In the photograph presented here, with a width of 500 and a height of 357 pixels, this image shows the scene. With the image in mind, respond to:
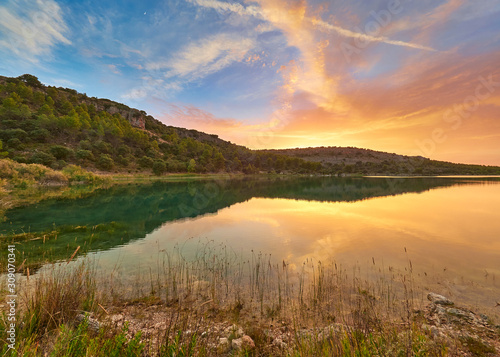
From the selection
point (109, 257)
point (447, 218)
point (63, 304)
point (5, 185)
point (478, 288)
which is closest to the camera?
point (63, 304)

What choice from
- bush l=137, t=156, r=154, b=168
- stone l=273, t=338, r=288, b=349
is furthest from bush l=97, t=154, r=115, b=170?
stone l=273, t=338, r=288, b=349

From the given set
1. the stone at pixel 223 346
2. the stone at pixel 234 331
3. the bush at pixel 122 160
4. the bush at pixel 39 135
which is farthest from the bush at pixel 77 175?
the stone at pixel 223 346

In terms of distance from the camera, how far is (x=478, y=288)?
7926mm

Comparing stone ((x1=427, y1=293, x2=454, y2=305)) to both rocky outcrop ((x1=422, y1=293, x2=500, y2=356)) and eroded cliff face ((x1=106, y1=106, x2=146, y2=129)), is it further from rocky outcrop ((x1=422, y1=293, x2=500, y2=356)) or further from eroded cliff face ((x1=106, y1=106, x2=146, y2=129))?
eroded cliff face ((x1=106, y1=106, x2=146, y2=129))

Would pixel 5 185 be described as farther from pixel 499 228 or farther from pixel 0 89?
pixel 0 89

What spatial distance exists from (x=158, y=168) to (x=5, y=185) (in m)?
52.2

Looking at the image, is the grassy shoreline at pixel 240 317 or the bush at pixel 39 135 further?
the bush at pixel 39 135

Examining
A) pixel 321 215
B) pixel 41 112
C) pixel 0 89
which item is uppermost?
pixel 0 89

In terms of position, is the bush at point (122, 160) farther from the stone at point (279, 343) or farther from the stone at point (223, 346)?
the stone at point (279, 343)

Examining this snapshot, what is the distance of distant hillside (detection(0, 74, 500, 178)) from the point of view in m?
65.6

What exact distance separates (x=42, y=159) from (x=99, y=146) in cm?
2727

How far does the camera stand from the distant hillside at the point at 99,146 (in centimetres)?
6556

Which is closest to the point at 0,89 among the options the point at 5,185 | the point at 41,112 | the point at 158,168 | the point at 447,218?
the point at 41,112

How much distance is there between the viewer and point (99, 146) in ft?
267
